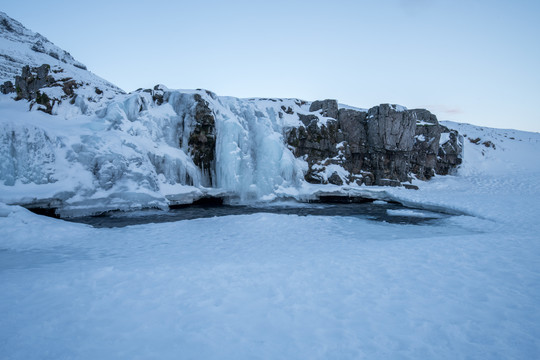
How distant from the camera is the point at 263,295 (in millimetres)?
4527

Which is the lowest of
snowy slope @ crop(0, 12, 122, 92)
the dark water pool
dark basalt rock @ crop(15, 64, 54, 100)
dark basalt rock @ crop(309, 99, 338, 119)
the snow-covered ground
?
the dark water pool

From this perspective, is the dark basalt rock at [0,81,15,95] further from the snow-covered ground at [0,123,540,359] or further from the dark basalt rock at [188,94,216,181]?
the snow-covered ground at [0,123,540,359]

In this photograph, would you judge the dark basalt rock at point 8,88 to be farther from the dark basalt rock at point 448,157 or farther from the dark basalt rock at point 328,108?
the dark basalt rock at point 448,157

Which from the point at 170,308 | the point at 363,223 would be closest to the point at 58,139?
the point at 170,308

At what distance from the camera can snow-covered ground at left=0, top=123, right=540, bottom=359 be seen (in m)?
3.20

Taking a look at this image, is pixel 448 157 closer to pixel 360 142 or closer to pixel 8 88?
pixel 360 142

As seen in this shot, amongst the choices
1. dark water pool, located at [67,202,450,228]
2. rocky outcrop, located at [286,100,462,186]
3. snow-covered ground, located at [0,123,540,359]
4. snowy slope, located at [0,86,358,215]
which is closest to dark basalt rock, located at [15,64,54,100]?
snowy slope, located at [0,86,358,215]

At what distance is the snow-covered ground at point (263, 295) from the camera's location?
3.20 metres

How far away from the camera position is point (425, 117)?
2898 cm

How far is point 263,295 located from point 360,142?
2221 cm

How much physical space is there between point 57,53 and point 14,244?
56.9 meters

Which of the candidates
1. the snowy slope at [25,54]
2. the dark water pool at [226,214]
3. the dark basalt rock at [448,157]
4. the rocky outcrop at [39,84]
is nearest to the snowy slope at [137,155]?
the dark water pool at [226,214]

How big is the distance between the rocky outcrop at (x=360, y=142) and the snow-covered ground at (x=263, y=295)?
14.8 meters

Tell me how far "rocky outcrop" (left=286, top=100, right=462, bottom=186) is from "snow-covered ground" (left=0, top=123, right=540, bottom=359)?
14.8m
